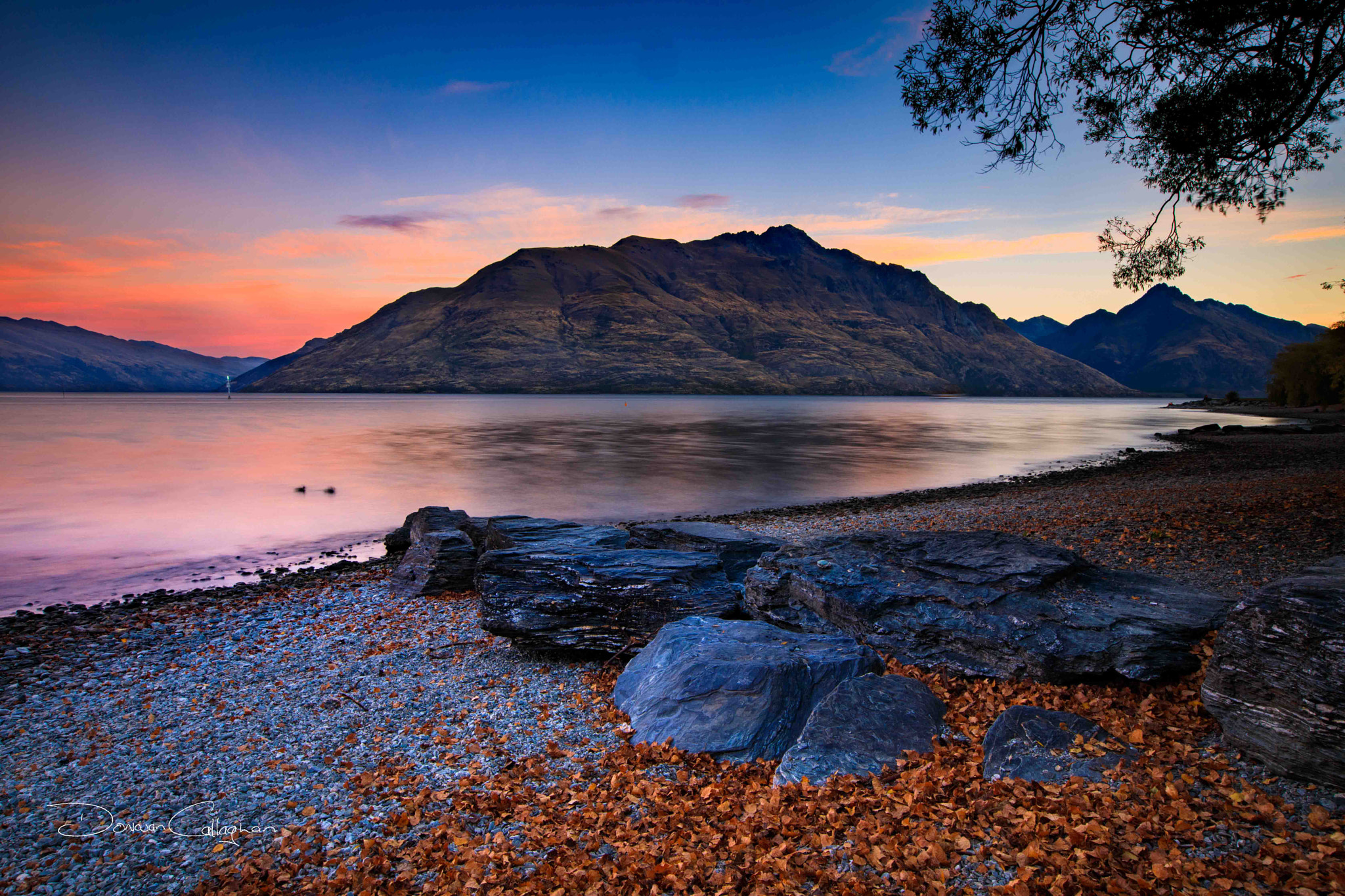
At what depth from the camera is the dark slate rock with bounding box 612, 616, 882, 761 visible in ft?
23.5

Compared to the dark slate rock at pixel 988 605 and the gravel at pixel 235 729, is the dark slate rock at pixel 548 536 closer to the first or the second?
the gravel at pixel 235 729

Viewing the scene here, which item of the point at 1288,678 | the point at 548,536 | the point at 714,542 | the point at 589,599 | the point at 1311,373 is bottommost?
the point at 589,599

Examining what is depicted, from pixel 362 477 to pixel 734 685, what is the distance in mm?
38701

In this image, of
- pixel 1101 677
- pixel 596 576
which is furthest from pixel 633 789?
pixel 1101 677

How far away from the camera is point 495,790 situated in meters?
6.59

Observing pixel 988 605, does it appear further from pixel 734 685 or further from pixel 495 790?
pixel 495 790

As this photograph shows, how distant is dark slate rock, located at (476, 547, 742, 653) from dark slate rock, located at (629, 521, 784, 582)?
142 centimetres

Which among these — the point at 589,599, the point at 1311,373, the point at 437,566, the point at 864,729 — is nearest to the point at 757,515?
the point at 437,566

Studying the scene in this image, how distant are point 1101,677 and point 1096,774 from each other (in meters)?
2.17

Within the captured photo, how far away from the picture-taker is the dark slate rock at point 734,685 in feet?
23.5

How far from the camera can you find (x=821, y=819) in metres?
5.55

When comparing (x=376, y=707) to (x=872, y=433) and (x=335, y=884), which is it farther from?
(x=872, y=433)

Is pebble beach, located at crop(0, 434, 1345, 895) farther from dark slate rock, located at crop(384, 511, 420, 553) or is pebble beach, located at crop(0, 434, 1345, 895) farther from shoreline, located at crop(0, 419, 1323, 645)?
dark slate rock, located at crop(384, 511, 420, 553)

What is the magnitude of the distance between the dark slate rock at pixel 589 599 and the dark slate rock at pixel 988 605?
924 mm
